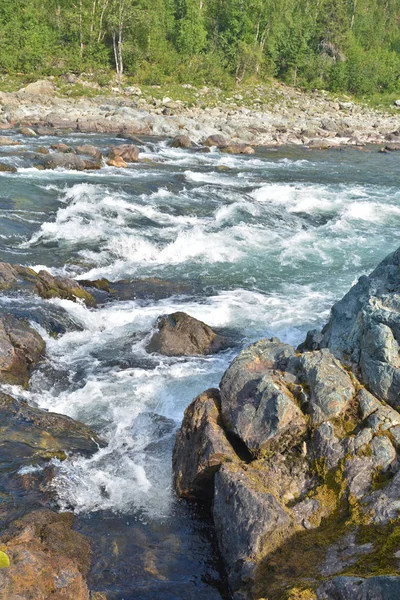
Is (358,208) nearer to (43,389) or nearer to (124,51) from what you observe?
(43,389)

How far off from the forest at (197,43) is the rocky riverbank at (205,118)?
6.38 m

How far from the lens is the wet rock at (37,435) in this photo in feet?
27.5

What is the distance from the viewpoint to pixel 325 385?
7637 millimetres

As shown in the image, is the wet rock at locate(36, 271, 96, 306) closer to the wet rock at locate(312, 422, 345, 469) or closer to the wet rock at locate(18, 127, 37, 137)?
the wet rock at locate(312, 422, 345, 469)

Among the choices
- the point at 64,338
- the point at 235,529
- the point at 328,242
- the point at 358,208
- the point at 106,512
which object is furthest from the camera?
the point at 358,208

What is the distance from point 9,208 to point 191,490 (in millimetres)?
16826

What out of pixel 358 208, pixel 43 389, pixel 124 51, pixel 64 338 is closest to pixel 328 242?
pixel 358 208

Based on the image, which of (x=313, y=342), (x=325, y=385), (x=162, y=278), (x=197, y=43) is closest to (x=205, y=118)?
(x=197, y=43)

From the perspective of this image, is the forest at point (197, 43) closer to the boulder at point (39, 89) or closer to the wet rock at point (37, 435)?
the boulder at point (39, 89)

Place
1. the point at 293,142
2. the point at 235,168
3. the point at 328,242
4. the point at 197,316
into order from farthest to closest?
the point at 293,142
the point at 235,168
the point at 328,242
the point at 197,316

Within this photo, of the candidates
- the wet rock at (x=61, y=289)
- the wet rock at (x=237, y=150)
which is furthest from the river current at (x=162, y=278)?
the wet rock at (x=237, y=150)

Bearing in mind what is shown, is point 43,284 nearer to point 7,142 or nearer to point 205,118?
point 7,142

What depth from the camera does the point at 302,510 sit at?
659cm

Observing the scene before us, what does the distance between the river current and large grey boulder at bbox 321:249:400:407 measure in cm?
304
